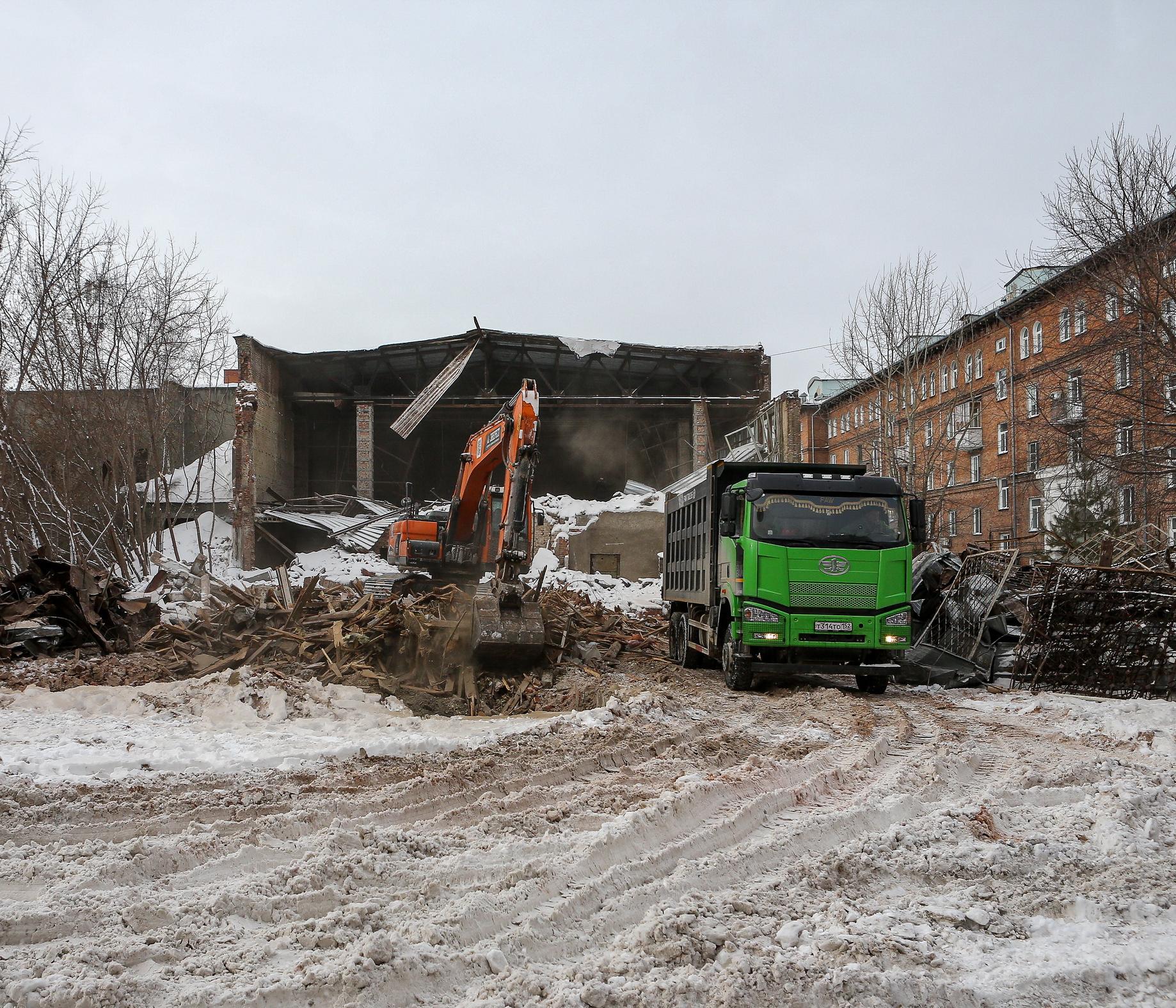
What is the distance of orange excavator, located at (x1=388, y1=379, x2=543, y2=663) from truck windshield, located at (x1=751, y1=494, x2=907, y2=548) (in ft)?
9.59

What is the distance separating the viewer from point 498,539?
1351 centimetres

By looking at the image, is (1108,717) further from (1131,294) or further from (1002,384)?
(1002,384)

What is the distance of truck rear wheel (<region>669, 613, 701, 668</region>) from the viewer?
1445cm

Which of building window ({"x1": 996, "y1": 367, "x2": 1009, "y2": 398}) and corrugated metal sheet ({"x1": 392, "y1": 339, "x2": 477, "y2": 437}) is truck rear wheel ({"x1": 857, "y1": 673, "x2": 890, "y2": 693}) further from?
building window ({"x1": 996, "y1": 367, "x2": 1009, "y2": 398})

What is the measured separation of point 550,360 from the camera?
34.4 metres

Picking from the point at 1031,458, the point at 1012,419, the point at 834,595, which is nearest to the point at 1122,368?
the point at 834,595

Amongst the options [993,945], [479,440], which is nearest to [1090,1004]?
[993,945]

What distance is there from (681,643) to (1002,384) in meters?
30.9

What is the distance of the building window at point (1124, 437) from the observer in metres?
20.8

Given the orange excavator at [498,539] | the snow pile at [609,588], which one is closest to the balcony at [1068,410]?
the snow pile at [609,588]

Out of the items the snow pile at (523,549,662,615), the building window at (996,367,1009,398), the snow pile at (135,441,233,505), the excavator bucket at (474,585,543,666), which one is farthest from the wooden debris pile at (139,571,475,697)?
the building window at (996,367,1009,398)

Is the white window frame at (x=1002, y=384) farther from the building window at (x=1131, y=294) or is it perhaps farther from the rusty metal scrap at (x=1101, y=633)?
the rusty metal scrap at (x=1101, y=633)

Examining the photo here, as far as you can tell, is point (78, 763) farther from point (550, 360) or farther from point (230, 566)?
point (550, 360)

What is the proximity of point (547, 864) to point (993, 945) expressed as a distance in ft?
6.36
